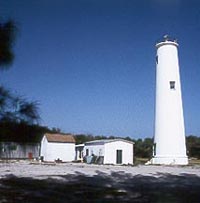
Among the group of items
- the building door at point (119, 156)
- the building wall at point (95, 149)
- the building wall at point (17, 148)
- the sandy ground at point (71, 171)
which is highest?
the building wall at point (95, 149)

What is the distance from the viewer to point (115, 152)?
3397cm

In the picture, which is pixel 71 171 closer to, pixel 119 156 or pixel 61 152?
pixel 119 156

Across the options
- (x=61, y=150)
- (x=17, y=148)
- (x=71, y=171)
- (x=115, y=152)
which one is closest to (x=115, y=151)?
(x=115, y=152)

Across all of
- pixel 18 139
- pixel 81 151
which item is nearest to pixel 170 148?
pixel 81 151

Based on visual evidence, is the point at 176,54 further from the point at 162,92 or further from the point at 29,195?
the point at 29,195

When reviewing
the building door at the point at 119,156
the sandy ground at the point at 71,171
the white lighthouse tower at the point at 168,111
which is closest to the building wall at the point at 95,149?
the building door at the point at 119,156

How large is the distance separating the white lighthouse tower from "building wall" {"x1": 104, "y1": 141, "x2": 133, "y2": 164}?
12.7ft

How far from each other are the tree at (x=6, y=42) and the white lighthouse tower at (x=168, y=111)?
25.0 metres

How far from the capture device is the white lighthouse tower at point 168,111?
29359 mm

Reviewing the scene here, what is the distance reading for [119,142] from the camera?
113 feet

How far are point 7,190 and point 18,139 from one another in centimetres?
648

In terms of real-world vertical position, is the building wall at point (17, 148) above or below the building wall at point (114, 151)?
below

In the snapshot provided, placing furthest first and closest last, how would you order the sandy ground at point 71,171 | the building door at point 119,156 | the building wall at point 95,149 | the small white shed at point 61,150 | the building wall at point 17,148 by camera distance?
the small white shed at point 61,150
the building wall at point 95,149
the building door at point 119,156
the sandy ground at point 71,171
the building wall at point 17,148

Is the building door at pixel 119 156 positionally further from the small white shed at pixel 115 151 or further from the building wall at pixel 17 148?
the building wall at pixel 17 148
